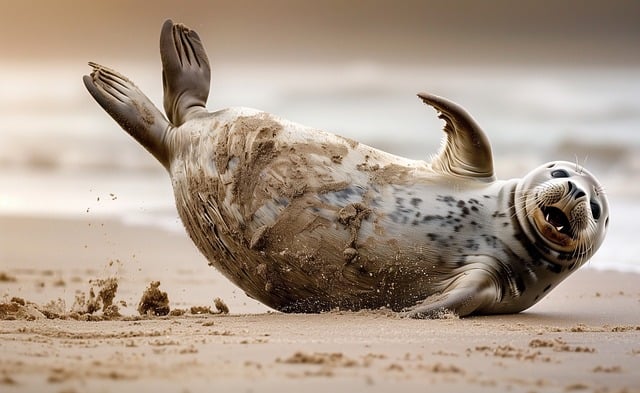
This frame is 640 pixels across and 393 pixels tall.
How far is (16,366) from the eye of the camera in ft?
12.3

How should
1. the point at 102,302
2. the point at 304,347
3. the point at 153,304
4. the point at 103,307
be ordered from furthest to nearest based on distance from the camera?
the point at 102,302 < the point at 103,307 < the point at 153,304 < the point at 304,347

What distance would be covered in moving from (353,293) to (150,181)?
1112 centimetres

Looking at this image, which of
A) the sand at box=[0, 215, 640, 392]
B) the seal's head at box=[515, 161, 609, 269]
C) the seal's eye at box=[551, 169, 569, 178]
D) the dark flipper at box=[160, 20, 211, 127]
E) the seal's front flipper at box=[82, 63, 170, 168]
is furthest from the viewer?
the dark flipper at box=[160, 20, 211, 127]

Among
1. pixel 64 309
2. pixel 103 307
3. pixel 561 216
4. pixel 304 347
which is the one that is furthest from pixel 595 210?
pixel 64 309

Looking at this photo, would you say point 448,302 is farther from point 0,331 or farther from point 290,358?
point 0,331

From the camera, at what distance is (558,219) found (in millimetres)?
5656

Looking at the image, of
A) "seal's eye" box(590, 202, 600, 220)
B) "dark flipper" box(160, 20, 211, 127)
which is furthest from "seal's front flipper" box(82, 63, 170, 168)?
"seal's eye" box(590, 202, 600, 220)

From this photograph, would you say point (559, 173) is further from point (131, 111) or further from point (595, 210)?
point (131, 111)

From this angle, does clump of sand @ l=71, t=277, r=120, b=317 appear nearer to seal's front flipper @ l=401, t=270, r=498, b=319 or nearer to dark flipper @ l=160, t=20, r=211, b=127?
dark flipper @ l=160, t=20, r=211, b=127

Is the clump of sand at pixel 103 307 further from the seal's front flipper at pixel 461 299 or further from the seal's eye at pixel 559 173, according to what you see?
the seal's eye at pixel 559 173

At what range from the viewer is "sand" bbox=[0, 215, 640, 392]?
11.6 ft

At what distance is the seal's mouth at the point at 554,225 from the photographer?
556 cm

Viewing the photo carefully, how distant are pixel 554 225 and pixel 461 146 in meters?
0.64

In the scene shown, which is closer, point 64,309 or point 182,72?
point 64,309
